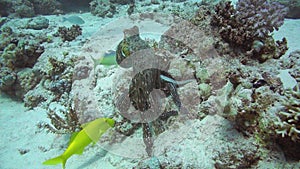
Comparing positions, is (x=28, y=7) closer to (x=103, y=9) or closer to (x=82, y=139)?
(x=103, y=9)

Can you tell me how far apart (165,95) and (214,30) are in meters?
1.92

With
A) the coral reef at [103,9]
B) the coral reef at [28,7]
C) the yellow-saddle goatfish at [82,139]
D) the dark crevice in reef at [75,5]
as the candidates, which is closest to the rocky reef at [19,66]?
the yellow-saddle goatfish at [82,139]

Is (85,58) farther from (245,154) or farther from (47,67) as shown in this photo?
(245,154)

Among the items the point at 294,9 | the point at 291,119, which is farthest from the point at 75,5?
the point at 291,119

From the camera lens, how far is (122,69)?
172 inches

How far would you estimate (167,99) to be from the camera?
346 centimetres

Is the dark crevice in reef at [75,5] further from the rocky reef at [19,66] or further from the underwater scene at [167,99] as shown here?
the rocky reef at [19,66]

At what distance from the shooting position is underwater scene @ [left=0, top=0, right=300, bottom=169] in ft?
8.25

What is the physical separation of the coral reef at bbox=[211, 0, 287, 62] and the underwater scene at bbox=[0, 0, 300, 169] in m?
0.02

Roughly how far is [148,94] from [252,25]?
8.21 feet

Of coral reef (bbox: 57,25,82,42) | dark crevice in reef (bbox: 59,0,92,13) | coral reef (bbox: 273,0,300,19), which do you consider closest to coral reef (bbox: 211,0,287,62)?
coral reef (bbox: 273,0,300,19)

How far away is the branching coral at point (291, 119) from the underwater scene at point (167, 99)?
0.01 metres

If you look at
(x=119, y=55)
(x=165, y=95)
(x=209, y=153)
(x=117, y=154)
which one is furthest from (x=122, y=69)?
(x=209, y=153)

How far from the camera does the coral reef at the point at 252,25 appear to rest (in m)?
4.04
